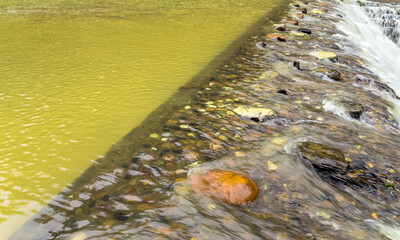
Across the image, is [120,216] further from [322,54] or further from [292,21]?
[292,21]

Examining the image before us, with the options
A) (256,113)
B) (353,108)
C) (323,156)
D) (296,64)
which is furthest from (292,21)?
(323,156)

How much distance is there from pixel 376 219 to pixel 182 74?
137 inches

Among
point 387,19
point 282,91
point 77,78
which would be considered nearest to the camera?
point 282,91

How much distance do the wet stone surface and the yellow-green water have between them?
29cm

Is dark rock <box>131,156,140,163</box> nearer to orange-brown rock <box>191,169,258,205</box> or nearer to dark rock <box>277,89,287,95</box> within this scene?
orange-brown rock <box>191,169,258,205</box>

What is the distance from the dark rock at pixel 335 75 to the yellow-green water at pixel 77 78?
214cm

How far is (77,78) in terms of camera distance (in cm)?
505

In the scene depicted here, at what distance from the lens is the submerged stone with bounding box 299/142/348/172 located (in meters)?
3.22

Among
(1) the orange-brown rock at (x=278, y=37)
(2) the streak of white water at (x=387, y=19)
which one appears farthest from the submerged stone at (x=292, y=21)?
(2) the streak of white water at (x=387, y=19)

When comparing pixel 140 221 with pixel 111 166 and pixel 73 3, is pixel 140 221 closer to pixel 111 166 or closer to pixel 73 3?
pixel 111 166

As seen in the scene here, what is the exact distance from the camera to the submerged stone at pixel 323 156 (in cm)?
322

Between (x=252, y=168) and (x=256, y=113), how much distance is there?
115cm

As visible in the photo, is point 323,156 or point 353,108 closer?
point 323,156

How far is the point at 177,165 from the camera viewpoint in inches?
118
